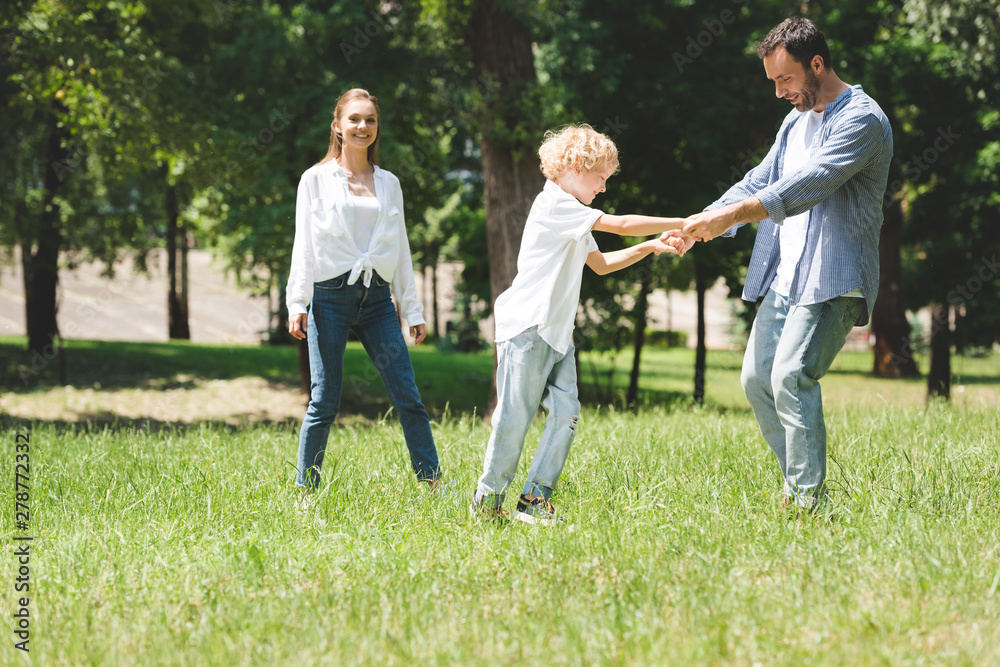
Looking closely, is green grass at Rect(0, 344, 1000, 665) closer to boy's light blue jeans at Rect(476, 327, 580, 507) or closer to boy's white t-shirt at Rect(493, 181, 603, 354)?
boy's light blue jeans at Rect(476, 327, 580, 507)

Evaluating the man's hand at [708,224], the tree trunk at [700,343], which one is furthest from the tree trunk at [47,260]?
the man's hand at [708,224]

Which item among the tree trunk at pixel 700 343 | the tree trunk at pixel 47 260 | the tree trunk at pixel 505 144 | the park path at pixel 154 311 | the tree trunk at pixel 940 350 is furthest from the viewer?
the park path at pixel 154 311

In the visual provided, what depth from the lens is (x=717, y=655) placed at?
→ 2.29 meters

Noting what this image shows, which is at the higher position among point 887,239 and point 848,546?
point 887,239

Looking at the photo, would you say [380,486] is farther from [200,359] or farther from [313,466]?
[200,359]

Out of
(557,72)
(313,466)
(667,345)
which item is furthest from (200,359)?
(667,345)

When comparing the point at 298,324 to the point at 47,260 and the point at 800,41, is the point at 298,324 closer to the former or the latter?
the point at 800,41

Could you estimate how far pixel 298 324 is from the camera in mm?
4242

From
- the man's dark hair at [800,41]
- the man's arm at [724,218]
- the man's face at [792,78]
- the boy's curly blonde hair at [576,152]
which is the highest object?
the man's dark hair at [800,41]

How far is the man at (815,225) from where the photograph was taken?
3.39 m

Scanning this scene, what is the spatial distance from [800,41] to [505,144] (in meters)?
6.45

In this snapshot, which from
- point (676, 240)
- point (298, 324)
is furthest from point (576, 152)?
point (298, 324)

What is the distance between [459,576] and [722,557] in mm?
967

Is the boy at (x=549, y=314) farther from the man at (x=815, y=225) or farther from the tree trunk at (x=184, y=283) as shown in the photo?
the tree trunk at (x=184, y=283)
